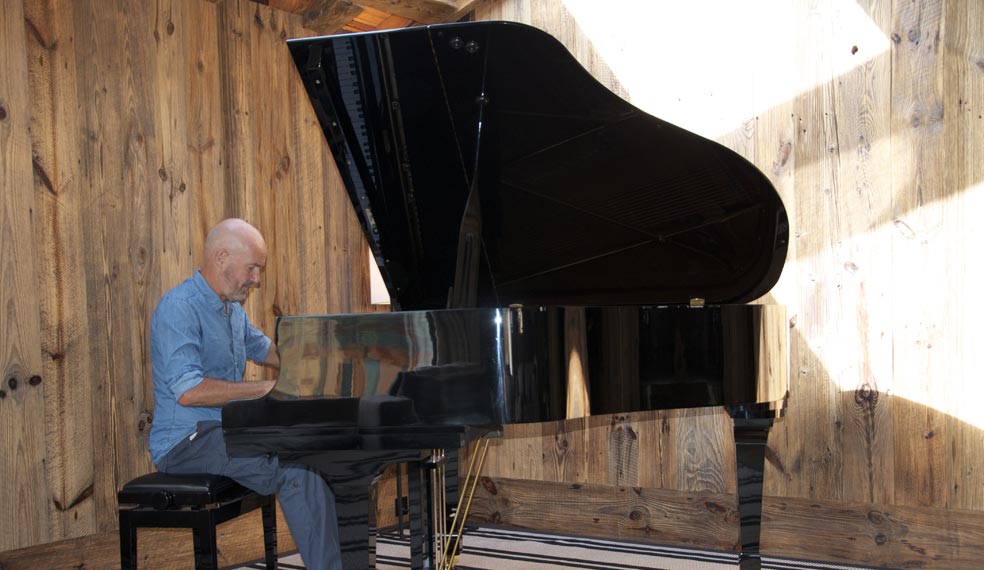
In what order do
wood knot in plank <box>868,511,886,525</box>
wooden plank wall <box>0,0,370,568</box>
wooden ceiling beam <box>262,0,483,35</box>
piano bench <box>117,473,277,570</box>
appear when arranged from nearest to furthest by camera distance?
piano bench <box>117,473,277,570</box> < wooden plank wall <box>0,0,370,568</box> < wood knot in plank <box>868,511,886,525</box> < wooden ceiling beam <box>262,0,483,35</box>

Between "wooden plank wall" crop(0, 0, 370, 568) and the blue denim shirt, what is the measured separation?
54cm

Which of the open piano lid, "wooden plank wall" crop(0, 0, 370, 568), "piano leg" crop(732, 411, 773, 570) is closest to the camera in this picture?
the open piano lid

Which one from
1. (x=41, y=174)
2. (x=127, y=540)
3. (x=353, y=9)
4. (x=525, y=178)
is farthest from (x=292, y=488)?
(x=353, y=9)

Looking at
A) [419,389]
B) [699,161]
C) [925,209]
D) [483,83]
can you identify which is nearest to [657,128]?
[699,161]

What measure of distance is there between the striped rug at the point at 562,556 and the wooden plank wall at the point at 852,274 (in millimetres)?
125

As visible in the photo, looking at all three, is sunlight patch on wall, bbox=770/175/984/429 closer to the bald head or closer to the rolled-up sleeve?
the bald head

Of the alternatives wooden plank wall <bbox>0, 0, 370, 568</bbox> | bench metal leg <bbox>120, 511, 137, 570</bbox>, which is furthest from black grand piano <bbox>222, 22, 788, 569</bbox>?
wooden plank wall <bbox>0, 0, 370, 568</bbox>

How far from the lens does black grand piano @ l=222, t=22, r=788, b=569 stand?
1737 millimetres

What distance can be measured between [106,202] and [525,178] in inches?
65.0

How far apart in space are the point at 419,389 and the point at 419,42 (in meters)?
0.84

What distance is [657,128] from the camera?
228 cm

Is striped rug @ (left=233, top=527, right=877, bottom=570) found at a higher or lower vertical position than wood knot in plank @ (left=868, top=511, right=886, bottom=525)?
lower

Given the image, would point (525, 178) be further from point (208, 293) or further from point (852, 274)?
point (852, 274)

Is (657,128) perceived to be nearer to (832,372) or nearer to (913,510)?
(832,372)
